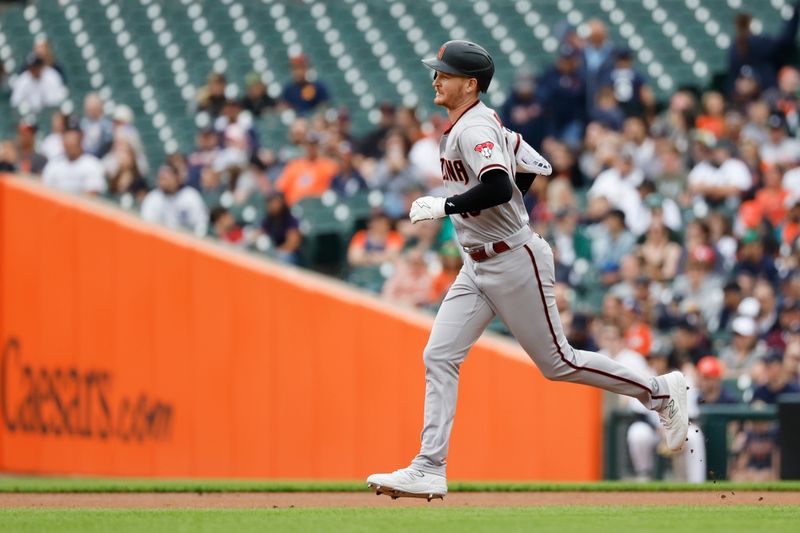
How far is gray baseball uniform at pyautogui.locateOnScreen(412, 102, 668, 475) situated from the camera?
18.9 ft

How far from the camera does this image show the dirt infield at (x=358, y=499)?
21.5ft

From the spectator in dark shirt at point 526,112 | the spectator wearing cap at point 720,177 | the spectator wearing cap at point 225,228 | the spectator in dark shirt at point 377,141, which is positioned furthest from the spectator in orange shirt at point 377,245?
the spectator wearing cap at point 720,177

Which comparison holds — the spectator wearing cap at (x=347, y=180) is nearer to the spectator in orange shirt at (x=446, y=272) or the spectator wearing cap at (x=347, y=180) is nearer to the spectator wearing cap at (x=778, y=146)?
the spectator in orange shirt at (x=446, y=272)

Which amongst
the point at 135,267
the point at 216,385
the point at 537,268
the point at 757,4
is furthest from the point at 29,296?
the point at 757,4

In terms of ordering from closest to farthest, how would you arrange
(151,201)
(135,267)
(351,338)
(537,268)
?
(537,268)
(351,338)
(135,267)
(151,201)

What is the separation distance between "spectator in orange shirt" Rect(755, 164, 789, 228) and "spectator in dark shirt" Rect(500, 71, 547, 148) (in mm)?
2255

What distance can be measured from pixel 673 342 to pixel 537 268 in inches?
184

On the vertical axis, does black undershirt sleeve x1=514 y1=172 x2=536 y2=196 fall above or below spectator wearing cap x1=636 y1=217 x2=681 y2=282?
below

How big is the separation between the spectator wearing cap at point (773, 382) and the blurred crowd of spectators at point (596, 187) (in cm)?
1

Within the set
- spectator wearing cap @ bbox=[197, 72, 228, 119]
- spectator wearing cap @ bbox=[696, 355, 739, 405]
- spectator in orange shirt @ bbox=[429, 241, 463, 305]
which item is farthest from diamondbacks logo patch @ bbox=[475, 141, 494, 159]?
spectator wearing cap @ bbox=[197, 72, 228, 119]

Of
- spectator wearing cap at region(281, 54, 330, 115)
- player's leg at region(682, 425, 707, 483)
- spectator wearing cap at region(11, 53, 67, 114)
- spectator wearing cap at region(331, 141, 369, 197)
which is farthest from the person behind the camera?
spectator wearing cap at region(11, 53, 67, 114)

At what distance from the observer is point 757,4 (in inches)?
636

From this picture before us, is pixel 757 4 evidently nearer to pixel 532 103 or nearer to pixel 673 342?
pixel 532 103

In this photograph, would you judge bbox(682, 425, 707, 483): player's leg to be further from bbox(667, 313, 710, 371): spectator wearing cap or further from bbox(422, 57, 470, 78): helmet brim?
bbox(422, 57, 470, 78): helmet brim
